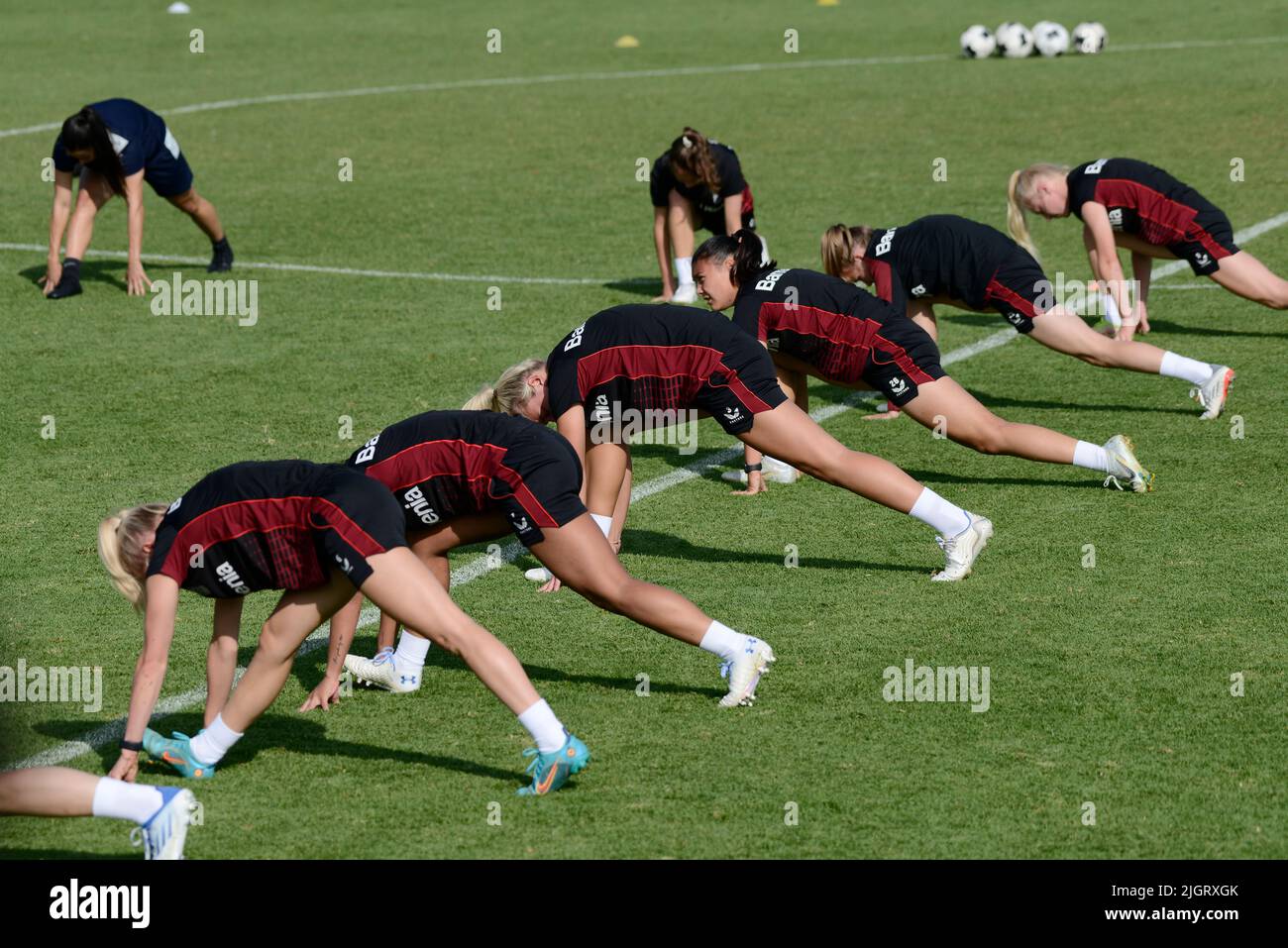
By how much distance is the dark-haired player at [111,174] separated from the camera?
14133mm

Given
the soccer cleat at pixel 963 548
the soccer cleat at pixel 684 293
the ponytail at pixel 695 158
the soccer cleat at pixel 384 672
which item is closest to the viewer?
the soccer cleat at pixel 384 672

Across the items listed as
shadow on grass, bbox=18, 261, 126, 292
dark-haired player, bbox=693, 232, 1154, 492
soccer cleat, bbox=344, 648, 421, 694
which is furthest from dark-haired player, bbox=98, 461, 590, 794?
shadow on grass, bbox=18, 261, 126, 292

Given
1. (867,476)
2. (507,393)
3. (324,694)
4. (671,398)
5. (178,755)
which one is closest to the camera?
(178,755)

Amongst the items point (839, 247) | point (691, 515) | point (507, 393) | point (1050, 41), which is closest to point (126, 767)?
point (507, 393)

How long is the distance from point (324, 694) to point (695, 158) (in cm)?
735

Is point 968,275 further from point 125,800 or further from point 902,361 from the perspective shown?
point 125,800

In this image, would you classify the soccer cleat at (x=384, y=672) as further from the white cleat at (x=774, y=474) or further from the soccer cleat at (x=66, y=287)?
the soccer cleat at (x=66, y=287)

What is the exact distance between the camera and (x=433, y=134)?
21.8 m

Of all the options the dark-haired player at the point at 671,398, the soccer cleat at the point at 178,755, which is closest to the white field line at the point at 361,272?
the dark-haired player at the point at 671,398

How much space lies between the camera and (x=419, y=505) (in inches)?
272

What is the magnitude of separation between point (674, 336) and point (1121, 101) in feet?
55.4

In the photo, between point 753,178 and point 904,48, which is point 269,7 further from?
point 753,178

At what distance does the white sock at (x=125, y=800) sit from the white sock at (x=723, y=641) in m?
2.29

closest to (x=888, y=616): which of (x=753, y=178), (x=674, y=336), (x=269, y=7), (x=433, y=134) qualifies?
(x=674, y=336)
